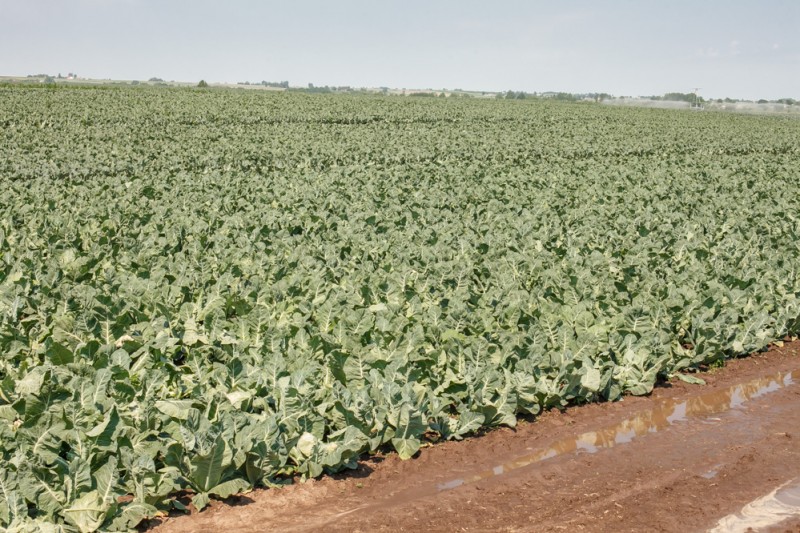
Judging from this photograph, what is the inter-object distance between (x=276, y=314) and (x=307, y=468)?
2.69 m

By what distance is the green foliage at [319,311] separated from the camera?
5023 millimetres

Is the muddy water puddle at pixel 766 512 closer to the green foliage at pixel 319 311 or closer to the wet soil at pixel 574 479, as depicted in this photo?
the wet soil at pixel 574 479

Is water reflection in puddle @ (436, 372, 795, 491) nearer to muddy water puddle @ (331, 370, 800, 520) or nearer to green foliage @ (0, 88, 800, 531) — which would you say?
muddy water puddle @ (331, 370, 800, 520)

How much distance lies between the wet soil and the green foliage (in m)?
0.19

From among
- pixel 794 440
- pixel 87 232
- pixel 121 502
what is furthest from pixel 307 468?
pixel 87 232

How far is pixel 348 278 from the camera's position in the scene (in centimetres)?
888

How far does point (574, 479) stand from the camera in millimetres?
5406

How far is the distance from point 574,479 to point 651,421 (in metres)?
1.52

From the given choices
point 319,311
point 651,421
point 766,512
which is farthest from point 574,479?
point 319,311

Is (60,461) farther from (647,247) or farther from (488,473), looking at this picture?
(647,247)

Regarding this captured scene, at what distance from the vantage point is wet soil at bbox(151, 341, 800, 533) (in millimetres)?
4785

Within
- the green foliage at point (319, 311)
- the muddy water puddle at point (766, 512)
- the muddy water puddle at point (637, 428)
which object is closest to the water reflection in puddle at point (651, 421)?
the muddy water puddle at point (637, 428)

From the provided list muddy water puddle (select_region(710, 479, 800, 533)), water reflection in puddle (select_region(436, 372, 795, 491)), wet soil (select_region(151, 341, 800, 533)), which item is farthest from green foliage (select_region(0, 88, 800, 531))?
muddy water puddle (select_region(710, 479, 800, 533))

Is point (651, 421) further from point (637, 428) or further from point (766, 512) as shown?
point (766, 512)
